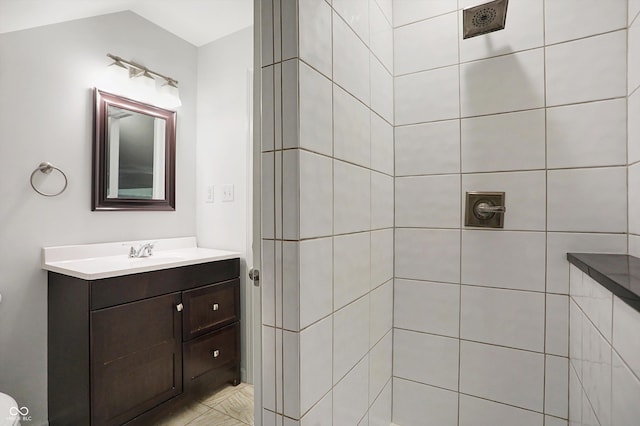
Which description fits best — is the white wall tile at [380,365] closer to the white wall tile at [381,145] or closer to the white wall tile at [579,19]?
the white wall tile at [381,145]

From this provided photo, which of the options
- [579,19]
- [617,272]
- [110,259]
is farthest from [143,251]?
[579,19]

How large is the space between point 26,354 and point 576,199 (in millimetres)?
2600

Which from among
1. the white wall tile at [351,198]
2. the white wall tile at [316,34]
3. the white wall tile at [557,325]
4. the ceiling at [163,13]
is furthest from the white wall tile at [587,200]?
the ceiling at [163,13]

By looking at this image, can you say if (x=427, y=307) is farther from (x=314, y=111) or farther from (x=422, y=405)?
(x=314, y=111)

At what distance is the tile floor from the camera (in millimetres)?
1655

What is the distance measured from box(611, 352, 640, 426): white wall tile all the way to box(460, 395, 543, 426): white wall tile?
70 centimetres

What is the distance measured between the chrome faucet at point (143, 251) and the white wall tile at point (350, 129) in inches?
62.1

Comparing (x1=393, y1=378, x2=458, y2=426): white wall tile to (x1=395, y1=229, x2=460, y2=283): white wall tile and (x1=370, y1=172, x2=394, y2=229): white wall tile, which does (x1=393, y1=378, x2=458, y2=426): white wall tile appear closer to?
(x1=395, y1=229, x2=460, y2=283): white wall tile

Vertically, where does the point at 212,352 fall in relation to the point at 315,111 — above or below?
below

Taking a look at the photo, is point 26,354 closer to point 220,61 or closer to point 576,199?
point 220,61

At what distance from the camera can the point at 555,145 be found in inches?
43.1

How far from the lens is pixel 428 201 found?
4.33 ft

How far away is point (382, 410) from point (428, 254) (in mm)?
707

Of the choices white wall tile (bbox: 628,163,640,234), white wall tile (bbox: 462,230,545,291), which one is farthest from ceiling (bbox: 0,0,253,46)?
white wall tile (bbox: 628,163,640,234)
